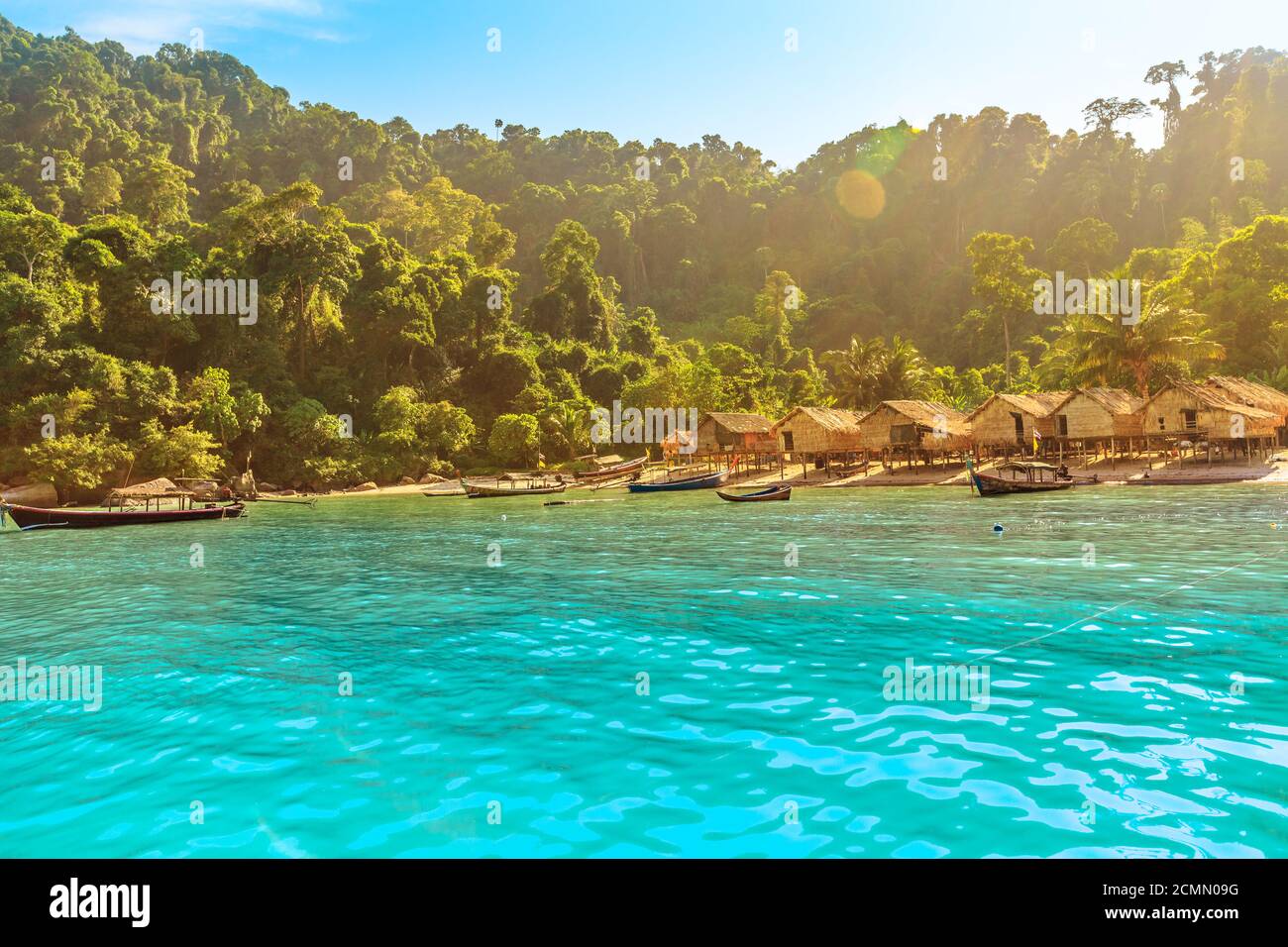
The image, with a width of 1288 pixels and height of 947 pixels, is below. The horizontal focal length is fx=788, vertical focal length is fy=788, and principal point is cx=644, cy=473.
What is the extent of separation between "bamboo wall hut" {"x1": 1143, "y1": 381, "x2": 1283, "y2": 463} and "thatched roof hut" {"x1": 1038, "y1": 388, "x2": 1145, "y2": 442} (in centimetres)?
101

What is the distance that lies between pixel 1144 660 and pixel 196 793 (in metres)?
10.4

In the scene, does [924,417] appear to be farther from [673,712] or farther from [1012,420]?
[673,712]

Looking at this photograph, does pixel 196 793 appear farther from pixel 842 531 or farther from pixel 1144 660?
pixel 842 531

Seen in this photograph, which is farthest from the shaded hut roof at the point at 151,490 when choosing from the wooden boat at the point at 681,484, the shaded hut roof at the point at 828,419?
the shaded hut roof at the point at 828,419

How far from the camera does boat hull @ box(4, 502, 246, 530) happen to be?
33.2 meters

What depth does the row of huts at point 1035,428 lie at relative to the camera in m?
39.9

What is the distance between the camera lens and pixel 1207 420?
3912 cm

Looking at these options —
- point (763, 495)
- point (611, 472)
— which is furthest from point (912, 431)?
point (611, 472)

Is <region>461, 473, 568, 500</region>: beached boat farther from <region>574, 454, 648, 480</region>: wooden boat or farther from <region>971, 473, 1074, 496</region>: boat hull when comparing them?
<region>971, 473, 1074, 496</region>: boat hull

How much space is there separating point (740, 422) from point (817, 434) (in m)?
6.46

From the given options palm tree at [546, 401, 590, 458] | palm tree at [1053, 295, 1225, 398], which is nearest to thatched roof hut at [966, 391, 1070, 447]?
palm tree at [1053, 295, 1225, 398]

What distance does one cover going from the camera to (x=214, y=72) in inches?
5074

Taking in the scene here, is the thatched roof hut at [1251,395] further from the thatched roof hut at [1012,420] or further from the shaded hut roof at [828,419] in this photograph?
the shaded hut roof at [828,419]

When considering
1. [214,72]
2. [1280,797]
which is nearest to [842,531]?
[1280,797]
